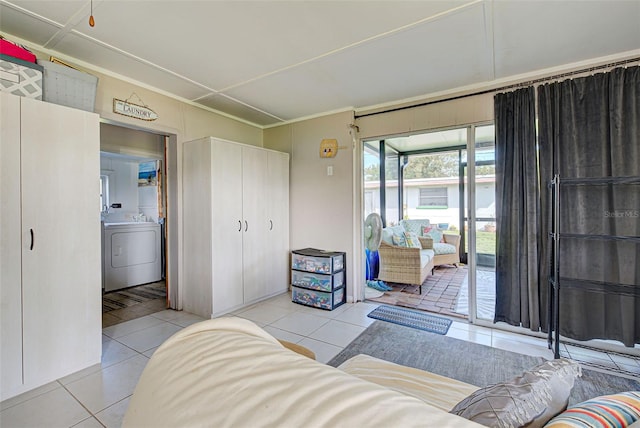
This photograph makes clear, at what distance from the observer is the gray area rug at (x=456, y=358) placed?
198cm

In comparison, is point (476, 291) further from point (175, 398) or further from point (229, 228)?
point (175, 398)

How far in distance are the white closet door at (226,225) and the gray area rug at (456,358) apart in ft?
5.09

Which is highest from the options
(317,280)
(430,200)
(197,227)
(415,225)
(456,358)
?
(430,200)

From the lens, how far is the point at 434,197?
22.2 feet

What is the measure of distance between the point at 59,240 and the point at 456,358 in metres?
3.17

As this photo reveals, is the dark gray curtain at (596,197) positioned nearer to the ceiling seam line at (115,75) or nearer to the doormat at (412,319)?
the doormat at (412,319)

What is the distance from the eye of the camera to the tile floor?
5.63 ft

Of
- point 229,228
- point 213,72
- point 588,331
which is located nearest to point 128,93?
point 213,72

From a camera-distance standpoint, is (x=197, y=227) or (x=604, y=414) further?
(x=197, y=227)

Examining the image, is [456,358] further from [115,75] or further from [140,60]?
[115,75]

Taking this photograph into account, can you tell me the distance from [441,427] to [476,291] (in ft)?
9.70

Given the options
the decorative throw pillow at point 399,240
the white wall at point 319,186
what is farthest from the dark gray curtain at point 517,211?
the white wall at point 319,186

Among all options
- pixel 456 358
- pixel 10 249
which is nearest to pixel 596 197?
pixel 456 358

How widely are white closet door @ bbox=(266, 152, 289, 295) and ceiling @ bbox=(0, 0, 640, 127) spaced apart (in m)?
1.16
